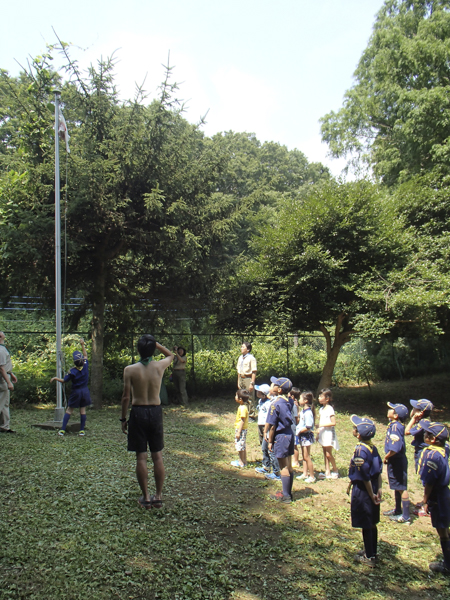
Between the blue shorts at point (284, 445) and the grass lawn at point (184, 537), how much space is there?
0.63m

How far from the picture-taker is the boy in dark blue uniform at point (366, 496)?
14.9 ft

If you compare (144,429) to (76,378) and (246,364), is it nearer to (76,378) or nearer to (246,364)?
(76,378)

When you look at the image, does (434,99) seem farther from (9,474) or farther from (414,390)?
(9,474)

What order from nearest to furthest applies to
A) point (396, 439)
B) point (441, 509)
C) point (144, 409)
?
1. point (441, 509)
2. point (144, 409)
3. point (396, 439)

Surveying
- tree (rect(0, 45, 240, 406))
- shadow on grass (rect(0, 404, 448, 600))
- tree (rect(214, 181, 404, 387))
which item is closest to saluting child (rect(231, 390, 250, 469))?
shadow on grass (rect(0, 404, 448, 600))

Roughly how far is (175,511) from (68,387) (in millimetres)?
9006

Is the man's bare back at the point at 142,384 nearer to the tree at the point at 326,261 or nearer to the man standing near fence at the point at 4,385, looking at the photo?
the man standing near fence at the point at 4,385

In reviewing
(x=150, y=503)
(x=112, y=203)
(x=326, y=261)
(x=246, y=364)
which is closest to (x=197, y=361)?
(x=246, y=364)

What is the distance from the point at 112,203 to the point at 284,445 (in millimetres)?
8227

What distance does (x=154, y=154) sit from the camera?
12711 mm

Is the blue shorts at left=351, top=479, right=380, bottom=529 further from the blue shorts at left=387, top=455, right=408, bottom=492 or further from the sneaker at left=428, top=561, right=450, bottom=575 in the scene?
the blue shorts at left=387, top=455, right=408, bottom=492

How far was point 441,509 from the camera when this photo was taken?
15.1ft

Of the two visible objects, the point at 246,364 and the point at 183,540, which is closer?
the point at 183,540

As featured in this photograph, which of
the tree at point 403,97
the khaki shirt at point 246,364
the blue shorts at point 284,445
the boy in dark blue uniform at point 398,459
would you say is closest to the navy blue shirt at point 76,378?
the khaki shirt at point 246,364
